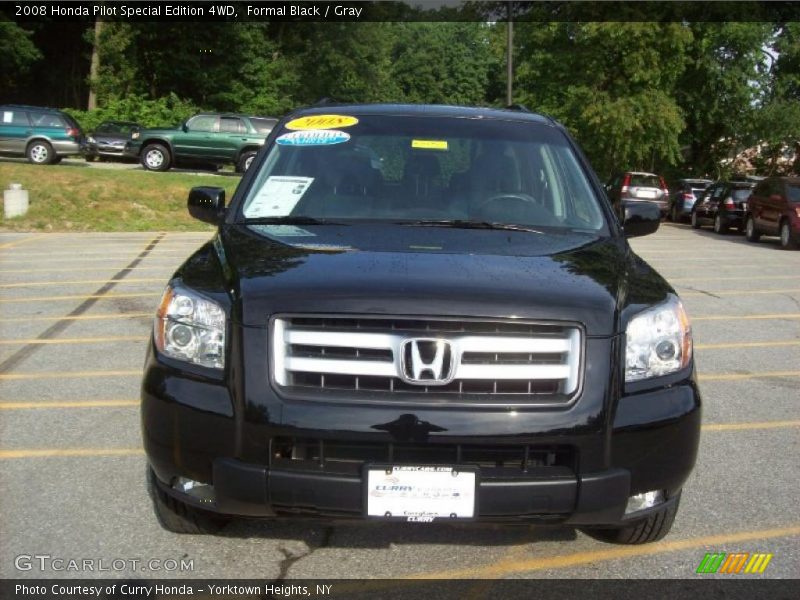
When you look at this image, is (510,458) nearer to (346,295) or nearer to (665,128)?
(346,295)

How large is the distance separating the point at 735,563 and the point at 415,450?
1.49 m

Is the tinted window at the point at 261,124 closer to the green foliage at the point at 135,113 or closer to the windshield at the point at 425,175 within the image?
the green foliage at the point at 135,113

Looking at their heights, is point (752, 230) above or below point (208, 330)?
below

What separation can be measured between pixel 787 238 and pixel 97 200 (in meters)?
14.8

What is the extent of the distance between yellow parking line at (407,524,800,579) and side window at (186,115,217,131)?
26.0 meters

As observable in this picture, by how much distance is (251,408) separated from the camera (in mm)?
3164

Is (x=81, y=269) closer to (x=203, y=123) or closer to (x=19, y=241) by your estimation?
(x=19, y=241)

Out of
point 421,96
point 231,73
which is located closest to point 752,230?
point 231,73

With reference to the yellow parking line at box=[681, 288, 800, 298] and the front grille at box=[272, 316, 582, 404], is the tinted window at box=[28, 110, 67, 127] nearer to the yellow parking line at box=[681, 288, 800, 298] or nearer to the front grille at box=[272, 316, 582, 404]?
the yellow parking line at box=[681, 288, 800, 298]

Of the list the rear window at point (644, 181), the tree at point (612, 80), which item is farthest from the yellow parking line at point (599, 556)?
the tree at point (612, 80)

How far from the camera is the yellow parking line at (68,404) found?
5891 mm

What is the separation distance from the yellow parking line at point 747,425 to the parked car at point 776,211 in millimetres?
14990

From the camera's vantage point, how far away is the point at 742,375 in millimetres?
7219

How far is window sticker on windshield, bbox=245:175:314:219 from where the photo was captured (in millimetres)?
4363
